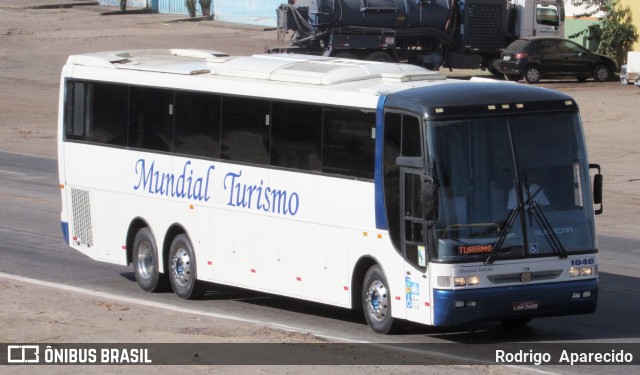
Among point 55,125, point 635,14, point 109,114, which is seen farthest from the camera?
point 635,14

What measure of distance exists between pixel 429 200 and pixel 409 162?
65 centimetres

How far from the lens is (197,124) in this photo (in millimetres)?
16938

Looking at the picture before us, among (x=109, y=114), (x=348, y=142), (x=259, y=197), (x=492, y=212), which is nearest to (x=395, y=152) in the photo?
(x=348, y=142)

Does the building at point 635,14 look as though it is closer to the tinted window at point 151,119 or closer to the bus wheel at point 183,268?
the tinted window at point 151,119

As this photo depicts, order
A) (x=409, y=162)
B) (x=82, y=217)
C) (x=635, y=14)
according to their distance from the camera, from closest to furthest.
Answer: (x=409, y=162) → (x=82, y=217) → (x=635, y=14)

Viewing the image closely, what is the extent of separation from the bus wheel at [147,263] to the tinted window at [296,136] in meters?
3.00

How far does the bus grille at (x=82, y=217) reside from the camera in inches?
744

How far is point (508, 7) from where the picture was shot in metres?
52.1

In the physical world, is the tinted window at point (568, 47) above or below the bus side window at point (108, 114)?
below

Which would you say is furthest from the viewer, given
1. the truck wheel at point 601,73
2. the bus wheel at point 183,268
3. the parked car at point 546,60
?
the truck wheel at point 601,73

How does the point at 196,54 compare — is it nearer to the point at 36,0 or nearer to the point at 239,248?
the point at 239,248

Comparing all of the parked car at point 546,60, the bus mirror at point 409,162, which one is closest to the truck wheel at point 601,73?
the parked car at point 546,60

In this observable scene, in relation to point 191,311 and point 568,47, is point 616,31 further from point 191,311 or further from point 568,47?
point 191,311

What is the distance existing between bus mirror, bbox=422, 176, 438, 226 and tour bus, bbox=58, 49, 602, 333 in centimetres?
2
